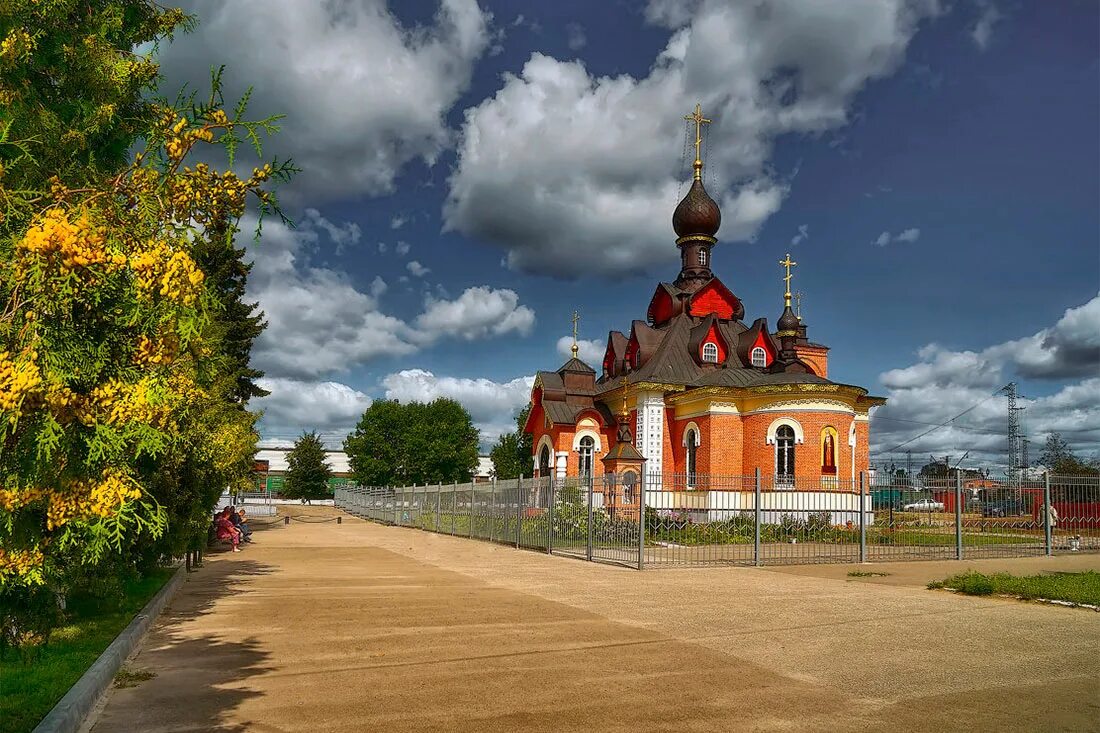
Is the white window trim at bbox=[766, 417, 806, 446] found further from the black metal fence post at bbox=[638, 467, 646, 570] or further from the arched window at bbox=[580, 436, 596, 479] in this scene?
the black metal fence post at bbox=[638, 467, 646, 570]

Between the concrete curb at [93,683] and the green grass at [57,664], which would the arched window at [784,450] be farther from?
the concrete curb at [93,683]

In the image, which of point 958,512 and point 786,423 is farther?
point 786,423

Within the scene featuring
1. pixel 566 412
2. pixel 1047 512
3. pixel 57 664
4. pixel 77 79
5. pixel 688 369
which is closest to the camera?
pixel 57 664

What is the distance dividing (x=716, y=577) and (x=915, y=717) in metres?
9.82

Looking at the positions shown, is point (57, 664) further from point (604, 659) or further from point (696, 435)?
point (696, 435)

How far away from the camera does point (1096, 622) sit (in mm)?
10414

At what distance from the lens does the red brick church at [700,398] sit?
30.9 meters

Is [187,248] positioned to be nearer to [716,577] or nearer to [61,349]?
[61,349]

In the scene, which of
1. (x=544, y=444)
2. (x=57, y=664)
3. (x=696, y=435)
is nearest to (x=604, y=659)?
(x=57, y=664)

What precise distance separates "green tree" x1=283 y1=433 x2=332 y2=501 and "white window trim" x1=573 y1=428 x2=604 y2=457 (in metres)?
43.7

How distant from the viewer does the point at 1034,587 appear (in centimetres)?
1283

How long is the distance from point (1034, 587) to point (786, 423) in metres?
18.5

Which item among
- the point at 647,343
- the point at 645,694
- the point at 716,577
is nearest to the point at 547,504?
the point at 716,577

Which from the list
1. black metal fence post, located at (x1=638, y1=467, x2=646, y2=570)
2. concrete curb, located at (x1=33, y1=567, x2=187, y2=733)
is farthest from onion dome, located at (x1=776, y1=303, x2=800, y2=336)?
concrete curb, located at (x1=33, y1=567, x2=187, y2=733)
